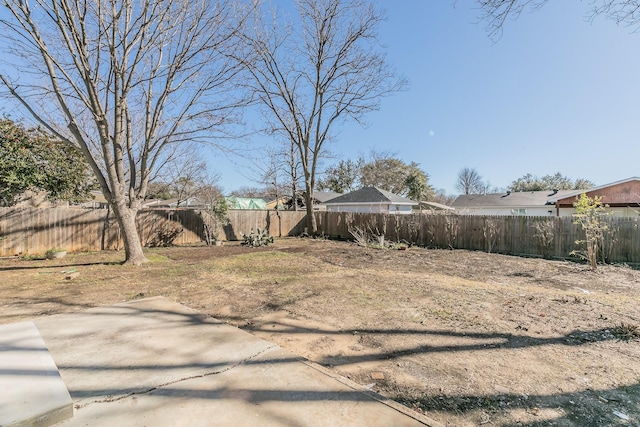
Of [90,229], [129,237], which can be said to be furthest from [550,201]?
[90,229]

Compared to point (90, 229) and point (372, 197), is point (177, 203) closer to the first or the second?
point (90, 229)

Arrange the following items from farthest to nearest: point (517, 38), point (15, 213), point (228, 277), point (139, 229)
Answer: point (139, 229)
point (15, 213)
point (228, 277)
point (517, 38)

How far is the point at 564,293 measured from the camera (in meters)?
4.71

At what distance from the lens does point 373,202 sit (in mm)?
20688

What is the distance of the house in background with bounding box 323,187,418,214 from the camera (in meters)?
20.6

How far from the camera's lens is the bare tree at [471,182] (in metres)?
48.4

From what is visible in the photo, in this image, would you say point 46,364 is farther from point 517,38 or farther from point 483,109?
point 483,109

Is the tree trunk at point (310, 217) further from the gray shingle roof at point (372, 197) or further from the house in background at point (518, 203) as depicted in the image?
the house in background at point (518, 203)

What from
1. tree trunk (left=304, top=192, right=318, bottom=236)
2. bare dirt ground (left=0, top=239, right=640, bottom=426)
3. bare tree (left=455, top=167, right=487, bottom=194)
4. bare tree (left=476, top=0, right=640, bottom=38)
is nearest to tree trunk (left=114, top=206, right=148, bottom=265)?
bare dirt ground (left=0, top=239, right=640, bottom=426)

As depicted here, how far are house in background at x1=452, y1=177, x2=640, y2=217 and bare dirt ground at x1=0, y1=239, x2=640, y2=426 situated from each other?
9635mm

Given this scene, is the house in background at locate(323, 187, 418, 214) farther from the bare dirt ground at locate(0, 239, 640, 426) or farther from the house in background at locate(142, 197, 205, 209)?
the bare dirt ground at locate(0, 239, 640, 426)

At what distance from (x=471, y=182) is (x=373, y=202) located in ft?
117

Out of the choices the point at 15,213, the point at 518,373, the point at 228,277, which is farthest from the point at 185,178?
the point at 518,373

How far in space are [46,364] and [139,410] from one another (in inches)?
43.4
